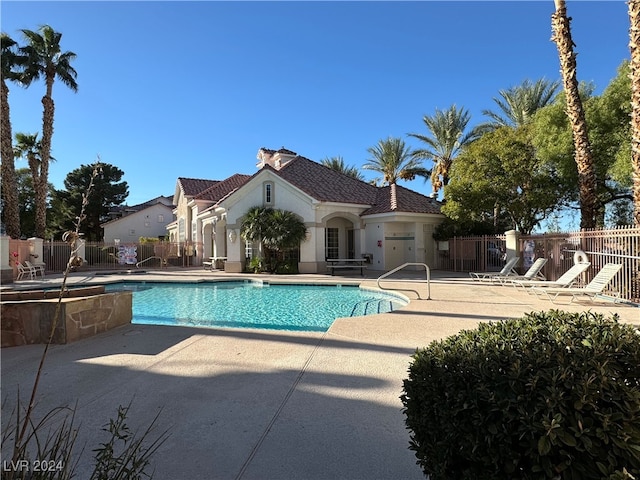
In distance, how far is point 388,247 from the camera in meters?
23.8

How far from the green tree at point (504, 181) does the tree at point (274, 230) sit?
920 cm

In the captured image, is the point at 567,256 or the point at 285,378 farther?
the point at 567,256

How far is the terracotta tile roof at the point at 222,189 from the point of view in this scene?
31.2 metres

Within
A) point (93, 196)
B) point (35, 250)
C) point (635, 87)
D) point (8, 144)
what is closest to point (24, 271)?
point (35, 250)

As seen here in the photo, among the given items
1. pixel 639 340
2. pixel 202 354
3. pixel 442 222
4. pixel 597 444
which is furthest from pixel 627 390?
pixel 442 222

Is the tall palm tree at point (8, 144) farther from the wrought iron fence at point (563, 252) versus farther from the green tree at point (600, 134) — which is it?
the green tree at point (600, 134)

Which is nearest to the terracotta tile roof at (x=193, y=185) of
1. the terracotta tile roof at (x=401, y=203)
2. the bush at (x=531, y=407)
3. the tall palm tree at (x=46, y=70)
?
the tall palm tree at (x=46, y=70)

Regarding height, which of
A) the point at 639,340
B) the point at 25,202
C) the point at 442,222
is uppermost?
the point at 25,202

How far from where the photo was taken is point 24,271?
20469 millimetres

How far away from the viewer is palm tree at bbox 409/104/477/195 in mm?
29078

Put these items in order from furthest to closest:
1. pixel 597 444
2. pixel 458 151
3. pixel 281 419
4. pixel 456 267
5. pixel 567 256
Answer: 1. pixel 458 151
2. pixel 456 267
3. pixel 567 256
4. pixel 281 419
5. pixel 597 444

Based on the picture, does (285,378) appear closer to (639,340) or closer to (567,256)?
(639,340)

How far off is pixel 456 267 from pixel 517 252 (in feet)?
16.4

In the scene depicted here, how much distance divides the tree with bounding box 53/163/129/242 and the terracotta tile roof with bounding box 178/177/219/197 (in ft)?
39.9
